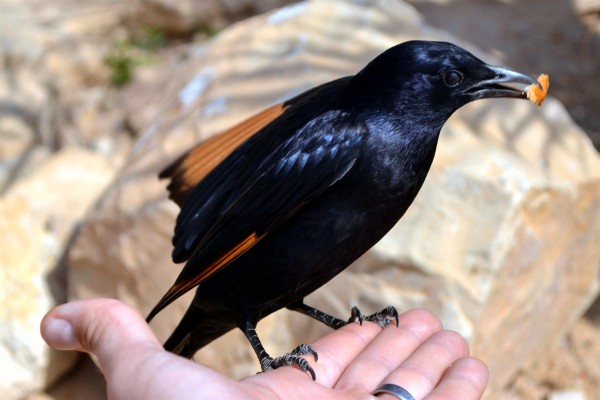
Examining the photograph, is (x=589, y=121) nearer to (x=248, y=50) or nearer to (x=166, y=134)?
(x=248, y=50)

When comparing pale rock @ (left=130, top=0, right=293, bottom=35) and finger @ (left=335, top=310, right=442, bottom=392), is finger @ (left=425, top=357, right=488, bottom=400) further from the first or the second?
pale rock @ (left=130, top=0, right=293, bottom=35)

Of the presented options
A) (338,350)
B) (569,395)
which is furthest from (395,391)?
(569,395)

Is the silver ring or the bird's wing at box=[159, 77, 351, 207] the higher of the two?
the bird's wing at box=[159, 77, 351, 207]

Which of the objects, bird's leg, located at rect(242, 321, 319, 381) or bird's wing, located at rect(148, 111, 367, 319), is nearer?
bird's wing, located at rect(148, 111, 367, 319)

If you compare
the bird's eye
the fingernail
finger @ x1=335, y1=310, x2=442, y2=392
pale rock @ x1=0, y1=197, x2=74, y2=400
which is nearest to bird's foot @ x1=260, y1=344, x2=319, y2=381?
finger @ x1=335, y1=310, x2=442, y2=392

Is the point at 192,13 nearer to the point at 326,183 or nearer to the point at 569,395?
the point at 569,395
